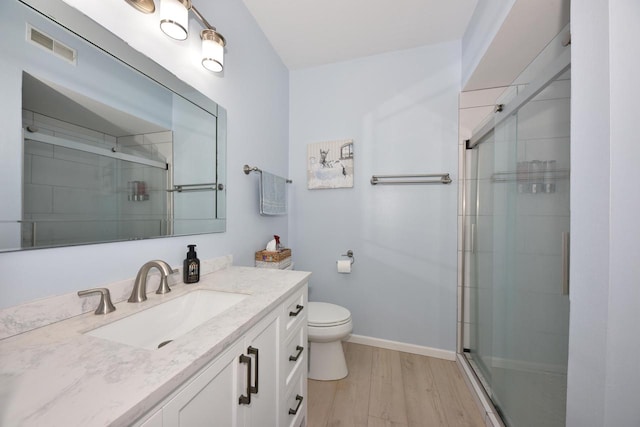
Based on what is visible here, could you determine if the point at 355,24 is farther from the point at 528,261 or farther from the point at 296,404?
the point at 296,404

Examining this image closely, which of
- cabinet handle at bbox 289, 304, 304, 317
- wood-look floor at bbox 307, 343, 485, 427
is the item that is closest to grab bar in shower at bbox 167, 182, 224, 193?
cabinet handle at bbox 289, 304, 304, 317

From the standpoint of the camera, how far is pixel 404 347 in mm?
1909

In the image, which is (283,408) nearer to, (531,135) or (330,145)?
(531,135)

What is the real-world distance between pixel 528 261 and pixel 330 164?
1470 mm

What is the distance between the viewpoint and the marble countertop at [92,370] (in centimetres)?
36

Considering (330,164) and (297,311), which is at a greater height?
(330,164)

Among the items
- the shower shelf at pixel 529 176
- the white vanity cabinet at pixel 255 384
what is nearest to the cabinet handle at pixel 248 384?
the white vanity cabinet at pixel 255 384

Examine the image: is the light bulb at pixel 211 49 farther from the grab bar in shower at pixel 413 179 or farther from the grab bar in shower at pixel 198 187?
the grab bar in shower at pixel 413 179

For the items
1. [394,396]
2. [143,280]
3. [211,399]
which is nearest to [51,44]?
[143,280]

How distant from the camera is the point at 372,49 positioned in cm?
193

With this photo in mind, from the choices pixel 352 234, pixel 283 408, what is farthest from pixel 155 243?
pixel 352 234

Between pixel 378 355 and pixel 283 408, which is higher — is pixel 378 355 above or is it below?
below

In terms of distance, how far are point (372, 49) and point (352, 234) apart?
1.52 metres

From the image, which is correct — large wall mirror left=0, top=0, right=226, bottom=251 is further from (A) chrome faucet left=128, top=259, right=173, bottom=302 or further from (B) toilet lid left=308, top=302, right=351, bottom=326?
(B) toilet lid left=308, top=302, right=351, bottom=326
